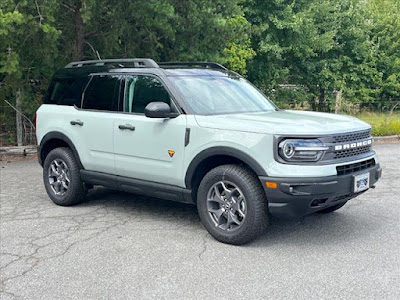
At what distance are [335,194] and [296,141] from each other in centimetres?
64

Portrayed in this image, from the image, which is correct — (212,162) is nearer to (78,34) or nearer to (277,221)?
(277,221)

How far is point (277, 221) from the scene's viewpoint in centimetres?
568

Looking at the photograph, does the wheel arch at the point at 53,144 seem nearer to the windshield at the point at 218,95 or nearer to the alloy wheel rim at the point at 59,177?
the alloy wheel rim at the point at 59,177

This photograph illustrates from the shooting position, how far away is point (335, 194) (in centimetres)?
453

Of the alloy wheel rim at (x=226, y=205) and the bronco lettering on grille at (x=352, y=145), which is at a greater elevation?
the bronco lettering on grille at (x=352, y=145)

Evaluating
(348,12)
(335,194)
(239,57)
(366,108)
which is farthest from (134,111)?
(348,12)

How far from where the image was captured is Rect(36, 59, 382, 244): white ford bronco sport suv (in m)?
4.51

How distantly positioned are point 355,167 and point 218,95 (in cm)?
180

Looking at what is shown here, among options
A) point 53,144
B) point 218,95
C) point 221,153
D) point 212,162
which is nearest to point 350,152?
point 221,153

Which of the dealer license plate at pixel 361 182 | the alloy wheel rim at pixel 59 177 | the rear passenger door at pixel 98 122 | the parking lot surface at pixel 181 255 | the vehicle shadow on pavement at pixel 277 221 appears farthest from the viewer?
the alloy wheel rim at pixel 59 177

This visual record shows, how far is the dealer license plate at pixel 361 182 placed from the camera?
15.4ft

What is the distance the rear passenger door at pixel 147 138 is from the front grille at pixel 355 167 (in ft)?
5.43

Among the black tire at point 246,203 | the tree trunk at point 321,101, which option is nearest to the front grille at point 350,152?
the black tire at point 246,203

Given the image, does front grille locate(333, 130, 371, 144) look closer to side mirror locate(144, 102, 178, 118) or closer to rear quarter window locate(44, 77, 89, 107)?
side mirror locate(144, 102, 178, 118)
